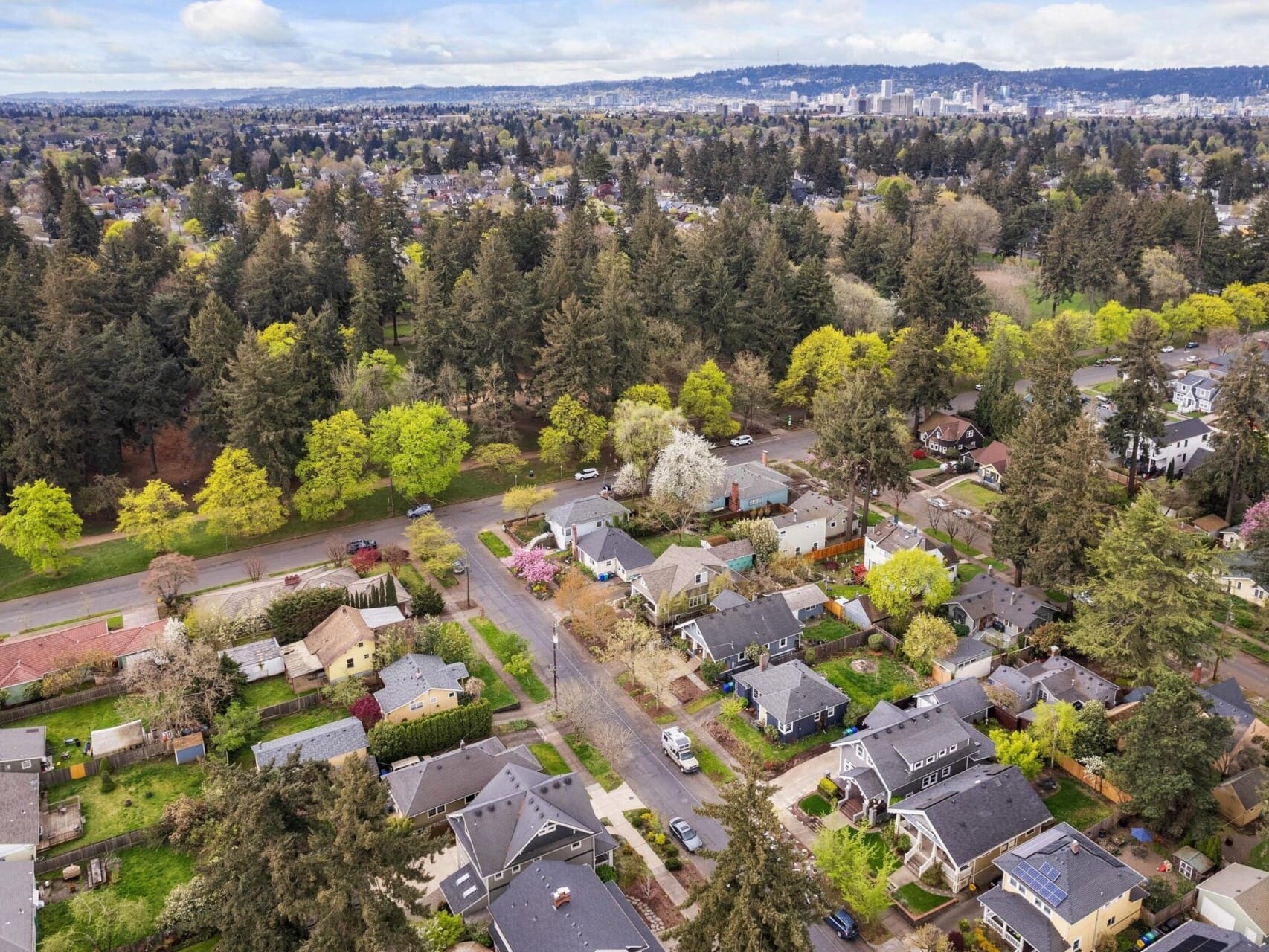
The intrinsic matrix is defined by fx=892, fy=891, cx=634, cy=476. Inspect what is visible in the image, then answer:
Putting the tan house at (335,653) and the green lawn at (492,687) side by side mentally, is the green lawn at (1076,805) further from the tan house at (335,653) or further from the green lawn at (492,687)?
the tan house at (335,653)

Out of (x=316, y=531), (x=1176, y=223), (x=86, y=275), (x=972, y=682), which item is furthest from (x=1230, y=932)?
(x=1176, y=223)

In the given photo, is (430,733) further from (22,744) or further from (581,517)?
(581,517)

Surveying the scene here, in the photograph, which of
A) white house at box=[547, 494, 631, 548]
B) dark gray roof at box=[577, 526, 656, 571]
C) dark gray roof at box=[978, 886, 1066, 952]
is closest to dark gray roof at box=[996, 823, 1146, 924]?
dark gray roof at box=[978, 886, 1066, 952]

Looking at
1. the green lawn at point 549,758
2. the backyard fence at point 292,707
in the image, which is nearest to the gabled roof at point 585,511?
the green lawn at point 549,758

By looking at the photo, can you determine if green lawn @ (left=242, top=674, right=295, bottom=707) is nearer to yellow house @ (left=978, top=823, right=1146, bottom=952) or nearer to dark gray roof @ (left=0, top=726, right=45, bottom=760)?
dark gray roof @ (left=0, top=726, right=45, bottom=760)

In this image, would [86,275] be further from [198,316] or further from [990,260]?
[990,260]

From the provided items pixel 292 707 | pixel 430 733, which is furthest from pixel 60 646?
pixel 430 733
